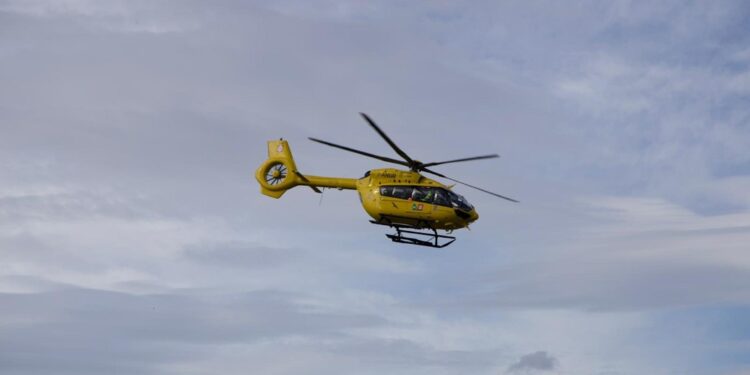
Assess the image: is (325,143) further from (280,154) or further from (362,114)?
(280,154)

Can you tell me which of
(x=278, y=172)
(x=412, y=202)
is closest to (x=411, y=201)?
(x=412, y=202)

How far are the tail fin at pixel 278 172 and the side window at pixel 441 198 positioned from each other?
1274 cm

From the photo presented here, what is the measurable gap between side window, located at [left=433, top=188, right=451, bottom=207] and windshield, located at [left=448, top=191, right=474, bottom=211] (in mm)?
366

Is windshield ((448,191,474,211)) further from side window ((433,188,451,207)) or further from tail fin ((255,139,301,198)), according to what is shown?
tail fin ((255,139,301,198))

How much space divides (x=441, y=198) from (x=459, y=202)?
1369mm

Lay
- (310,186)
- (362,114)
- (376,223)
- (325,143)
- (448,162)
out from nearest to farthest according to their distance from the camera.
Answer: (362,114), (325,143), (448,162), (376,223), (310,186)

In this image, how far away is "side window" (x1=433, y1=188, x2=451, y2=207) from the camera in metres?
61.3

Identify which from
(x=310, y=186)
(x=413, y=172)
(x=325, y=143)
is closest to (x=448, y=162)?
(x=413, y=172)

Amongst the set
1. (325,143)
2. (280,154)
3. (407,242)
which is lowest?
(407,242)

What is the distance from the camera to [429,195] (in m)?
61.6

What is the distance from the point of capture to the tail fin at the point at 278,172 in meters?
69.6

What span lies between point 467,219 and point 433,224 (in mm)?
2491

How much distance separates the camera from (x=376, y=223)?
209ft

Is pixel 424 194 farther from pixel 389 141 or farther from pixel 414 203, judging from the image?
pixel 389 141
